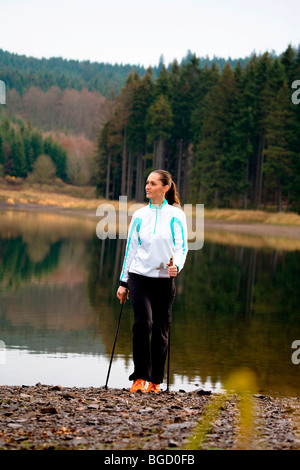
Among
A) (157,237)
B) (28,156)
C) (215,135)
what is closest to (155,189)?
(157,237)

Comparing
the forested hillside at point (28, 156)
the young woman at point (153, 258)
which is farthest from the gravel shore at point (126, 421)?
the forested hillside at point (28, 156)

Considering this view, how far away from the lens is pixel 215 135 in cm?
7194

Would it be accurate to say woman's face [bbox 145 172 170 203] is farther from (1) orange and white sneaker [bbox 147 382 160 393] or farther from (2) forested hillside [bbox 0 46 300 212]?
(2) forested hillside [bbox 0 46 300 212]

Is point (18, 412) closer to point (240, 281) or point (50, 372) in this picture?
point (50, 372)

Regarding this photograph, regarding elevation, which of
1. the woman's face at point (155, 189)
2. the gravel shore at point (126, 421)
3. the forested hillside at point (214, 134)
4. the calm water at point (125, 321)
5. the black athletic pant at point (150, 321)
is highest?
the forested hillside at point (214, 134)

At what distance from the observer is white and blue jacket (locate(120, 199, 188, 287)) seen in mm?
7477

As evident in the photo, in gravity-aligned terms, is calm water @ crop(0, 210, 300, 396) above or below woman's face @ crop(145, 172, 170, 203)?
Result: below

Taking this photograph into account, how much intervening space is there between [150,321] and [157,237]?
787 millimetres

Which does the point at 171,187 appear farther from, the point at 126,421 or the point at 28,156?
the point at 28,156

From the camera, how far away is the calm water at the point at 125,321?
9.86 meters

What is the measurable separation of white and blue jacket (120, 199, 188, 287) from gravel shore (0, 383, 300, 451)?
1.18m

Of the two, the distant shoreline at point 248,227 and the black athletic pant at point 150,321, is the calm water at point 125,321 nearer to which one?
the black athletic pant at point 150,321

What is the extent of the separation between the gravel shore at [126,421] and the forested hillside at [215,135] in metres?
52.7

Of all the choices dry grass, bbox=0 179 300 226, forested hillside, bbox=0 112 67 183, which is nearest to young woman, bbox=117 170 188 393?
dry grass, bbox=0 179 300 226
